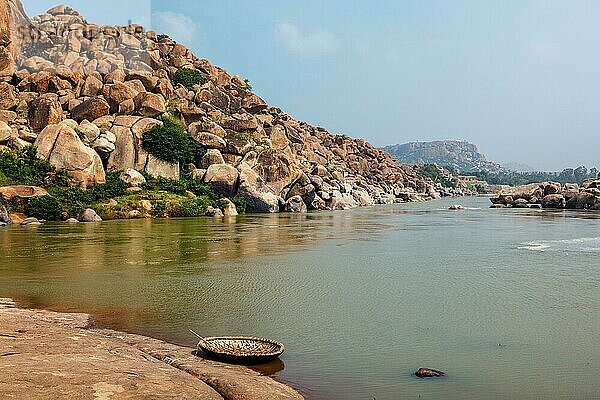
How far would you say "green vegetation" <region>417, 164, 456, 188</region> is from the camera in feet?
322

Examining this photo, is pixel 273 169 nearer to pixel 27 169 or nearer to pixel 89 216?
pixel 89 216

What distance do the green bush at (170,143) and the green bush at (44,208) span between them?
9688mm

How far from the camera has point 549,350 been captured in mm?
6781

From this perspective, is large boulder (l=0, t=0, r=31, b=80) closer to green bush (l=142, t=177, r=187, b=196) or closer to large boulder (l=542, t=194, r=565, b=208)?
green bush (l=142, t=177, r=187, b=196)

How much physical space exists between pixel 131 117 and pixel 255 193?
30.6 feet

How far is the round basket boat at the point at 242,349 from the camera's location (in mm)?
5875

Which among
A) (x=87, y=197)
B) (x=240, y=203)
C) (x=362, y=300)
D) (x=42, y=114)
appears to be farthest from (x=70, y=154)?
(x=362, y=300)

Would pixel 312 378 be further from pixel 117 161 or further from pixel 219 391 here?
pixel 117 161

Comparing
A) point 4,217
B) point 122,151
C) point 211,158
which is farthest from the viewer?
point 211,158

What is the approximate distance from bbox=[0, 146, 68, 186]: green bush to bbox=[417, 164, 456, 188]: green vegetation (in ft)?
244

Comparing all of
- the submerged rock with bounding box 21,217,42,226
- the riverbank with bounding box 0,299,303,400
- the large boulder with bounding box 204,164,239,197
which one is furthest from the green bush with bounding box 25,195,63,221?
the riverbank with bounding box 0,299,303,400

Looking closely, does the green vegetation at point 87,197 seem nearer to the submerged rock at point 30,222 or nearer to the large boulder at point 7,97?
the submerged rock at point 30,222

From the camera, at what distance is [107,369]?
4.71 m

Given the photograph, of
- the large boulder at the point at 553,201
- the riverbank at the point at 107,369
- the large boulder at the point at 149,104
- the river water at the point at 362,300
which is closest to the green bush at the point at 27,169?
the river water at the point at 362,300
